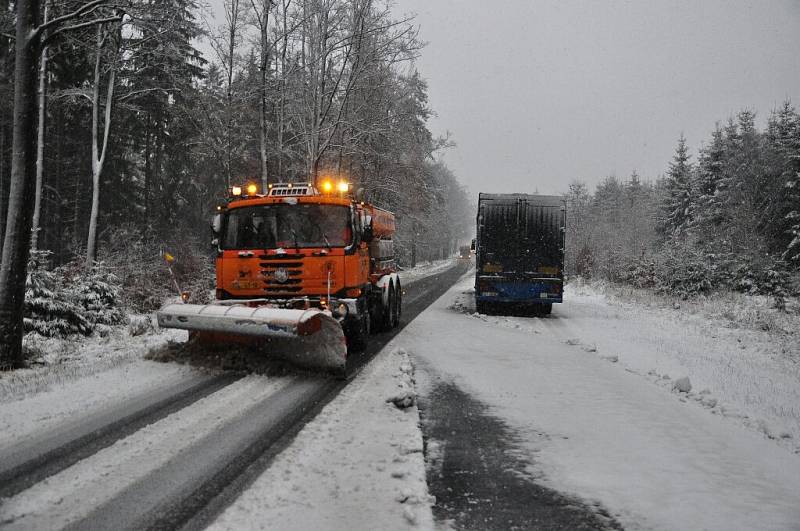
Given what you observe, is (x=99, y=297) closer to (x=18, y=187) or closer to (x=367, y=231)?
(x=18, y=187)

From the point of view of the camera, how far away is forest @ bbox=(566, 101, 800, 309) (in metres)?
24.6

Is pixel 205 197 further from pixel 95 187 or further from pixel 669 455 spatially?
pixel 669 455

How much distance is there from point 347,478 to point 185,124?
26.8 metres

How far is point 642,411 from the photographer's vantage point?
5973mm

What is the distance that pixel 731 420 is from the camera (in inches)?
235

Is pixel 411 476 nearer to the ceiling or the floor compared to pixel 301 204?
nearer to the floor

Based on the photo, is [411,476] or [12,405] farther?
[12,405]

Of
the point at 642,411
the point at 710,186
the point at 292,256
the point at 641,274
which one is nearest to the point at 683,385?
the point at 642,411

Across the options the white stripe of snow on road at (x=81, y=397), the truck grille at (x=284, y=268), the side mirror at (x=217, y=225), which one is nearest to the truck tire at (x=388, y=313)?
the truck grille at (x=284, y=268)

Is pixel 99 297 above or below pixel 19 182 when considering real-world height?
below

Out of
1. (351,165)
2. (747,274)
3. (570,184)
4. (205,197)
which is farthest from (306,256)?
(570,184)

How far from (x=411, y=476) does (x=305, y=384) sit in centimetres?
313

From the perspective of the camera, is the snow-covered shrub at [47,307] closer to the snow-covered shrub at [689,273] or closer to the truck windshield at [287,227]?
the truck windshield at [287,227]

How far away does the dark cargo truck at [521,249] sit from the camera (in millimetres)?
15312
